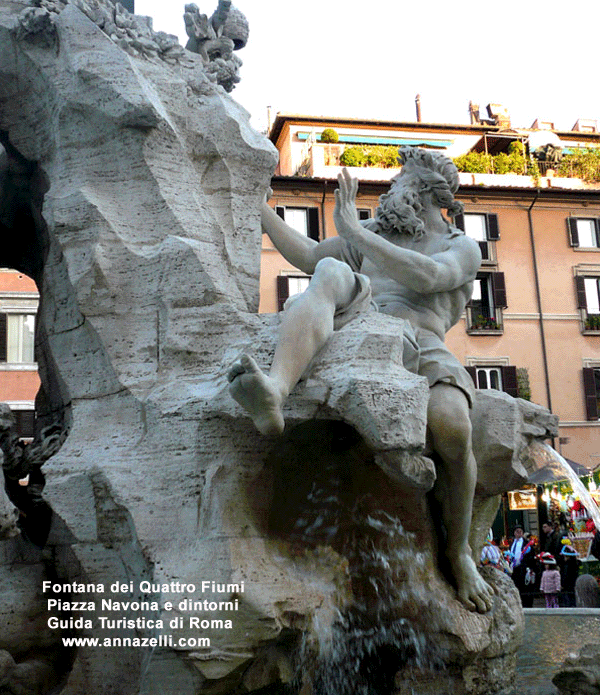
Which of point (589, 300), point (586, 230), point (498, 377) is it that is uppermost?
point (586, 230)

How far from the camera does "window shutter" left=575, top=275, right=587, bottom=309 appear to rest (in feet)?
83.9

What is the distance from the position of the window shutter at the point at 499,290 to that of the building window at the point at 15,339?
13.6 meters

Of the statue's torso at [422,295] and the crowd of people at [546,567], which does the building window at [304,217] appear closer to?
the crowd of people at [546,567]

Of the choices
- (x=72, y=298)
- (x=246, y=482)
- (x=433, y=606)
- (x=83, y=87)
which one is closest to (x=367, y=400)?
(x=246, y=482)

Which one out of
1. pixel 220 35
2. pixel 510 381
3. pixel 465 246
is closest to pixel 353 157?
pixel 510 381

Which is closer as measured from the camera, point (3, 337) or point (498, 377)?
point (3, 337)

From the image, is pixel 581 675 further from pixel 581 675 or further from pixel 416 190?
pixel 416 190

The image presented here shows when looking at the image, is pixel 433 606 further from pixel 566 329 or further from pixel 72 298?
pixel 566 329

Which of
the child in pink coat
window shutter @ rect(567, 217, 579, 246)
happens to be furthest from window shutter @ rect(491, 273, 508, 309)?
the child in pink coat

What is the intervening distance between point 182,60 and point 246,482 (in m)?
2.55

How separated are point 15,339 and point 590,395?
51.3 ft

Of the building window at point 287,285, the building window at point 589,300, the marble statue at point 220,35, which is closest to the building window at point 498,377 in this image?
the building window at point 589,300

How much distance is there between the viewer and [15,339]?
14648 mm

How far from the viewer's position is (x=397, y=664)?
4586 mm
